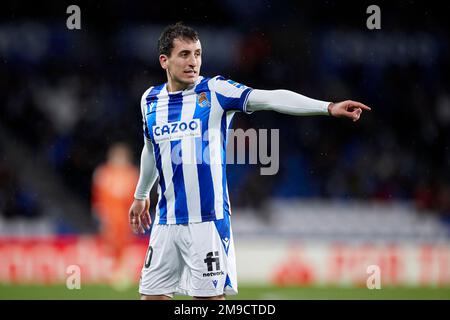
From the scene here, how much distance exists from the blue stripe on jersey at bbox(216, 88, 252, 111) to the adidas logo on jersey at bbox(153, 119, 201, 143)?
17 centimetres

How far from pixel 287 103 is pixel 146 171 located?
3.49ft

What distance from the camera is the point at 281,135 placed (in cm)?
1368

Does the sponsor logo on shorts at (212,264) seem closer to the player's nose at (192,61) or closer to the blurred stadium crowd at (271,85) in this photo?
the player's nose at (192,61)

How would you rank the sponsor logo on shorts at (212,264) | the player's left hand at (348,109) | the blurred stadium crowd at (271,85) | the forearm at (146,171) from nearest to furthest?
the player's left hand at (348,109), the sponsor logo on shorts at (212,264), the forearm at (146,171), the blurred stadium crowd at (271,85)

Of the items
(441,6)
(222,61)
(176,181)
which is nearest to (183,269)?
(176,181)

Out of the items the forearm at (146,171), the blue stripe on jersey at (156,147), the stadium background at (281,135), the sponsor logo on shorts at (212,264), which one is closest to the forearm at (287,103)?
A: the blue stripe on jersey at (156,147)

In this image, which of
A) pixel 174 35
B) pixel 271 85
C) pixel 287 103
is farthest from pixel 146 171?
pixel 271 85

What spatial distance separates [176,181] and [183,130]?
0.96ft

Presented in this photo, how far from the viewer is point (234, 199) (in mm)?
12438

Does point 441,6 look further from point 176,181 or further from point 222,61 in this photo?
point 176,181

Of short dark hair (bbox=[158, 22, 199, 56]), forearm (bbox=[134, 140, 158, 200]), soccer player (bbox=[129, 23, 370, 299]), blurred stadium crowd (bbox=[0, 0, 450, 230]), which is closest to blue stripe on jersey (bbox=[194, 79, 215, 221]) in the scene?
soccer player (bbox=[129, 23, 370, 299])

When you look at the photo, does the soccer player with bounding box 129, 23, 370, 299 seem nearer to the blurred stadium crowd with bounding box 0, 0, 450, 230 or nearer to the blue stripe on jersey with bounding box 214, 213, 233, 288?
the blue stripe on jersey with bounding box 214, 213, 233, 288

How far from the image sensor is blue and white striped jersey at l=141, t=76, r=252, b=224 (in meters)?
4.76

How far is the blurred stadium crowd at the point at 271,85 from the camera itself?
1307 cm
